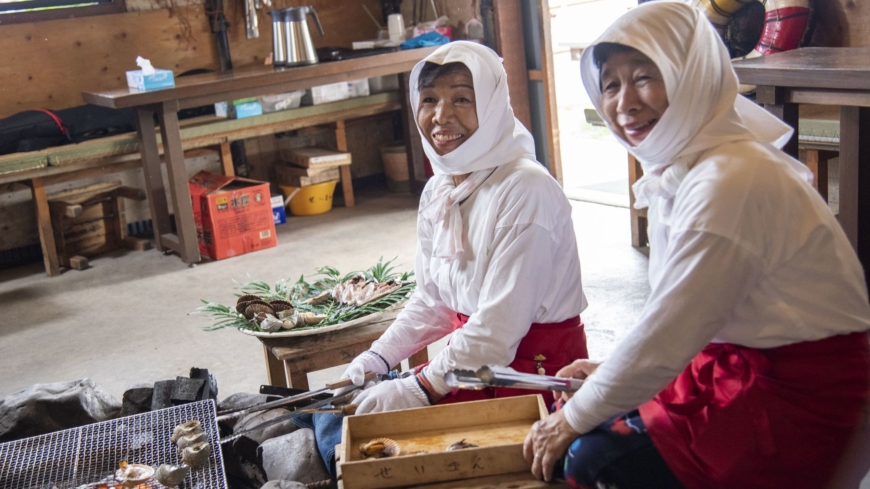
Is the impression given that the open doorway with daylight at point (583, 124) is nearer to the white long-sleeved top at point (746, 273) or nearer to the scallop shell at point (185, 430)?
the scallop shell at point (185, 430)

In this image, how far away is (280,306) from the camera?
106 inches

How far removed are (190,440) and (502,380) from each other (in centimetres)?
87

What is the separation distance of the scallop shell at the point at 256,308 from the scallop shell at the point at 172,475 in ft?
2.28

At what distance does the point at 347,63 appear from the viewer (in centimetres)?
544

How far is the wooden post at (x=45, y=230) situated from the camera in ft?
17.7

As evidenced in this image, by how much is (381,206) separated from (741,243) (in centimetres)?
508

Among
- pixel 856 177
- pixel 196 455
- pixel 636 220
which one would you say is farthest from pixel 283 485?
pixel 636 220

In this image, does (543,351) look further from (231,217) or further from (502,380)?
(231,217)

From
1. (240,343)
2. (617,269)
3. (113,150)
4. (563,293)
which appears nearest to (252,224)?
(113,150)

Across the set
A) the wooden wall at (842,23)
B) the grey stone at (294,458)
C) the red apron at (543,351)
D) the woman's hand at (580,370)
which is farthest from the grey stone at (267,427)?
the wooden wall at (842,23)

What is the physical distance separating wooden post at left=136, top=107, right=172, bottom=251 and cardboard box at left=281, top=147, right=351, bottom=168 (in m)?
1.05

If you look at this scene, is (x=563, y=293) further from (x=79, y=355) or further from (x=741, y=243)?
(x=79, y=355)

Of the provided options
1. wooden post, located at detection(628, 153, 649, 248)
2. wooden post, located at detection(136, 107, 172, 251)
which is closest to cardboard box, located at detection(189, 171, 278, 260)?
wooden post, located at detection(136, 107, 172, 251)

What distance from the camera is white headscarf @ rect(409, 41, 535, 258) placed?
2113 mm
